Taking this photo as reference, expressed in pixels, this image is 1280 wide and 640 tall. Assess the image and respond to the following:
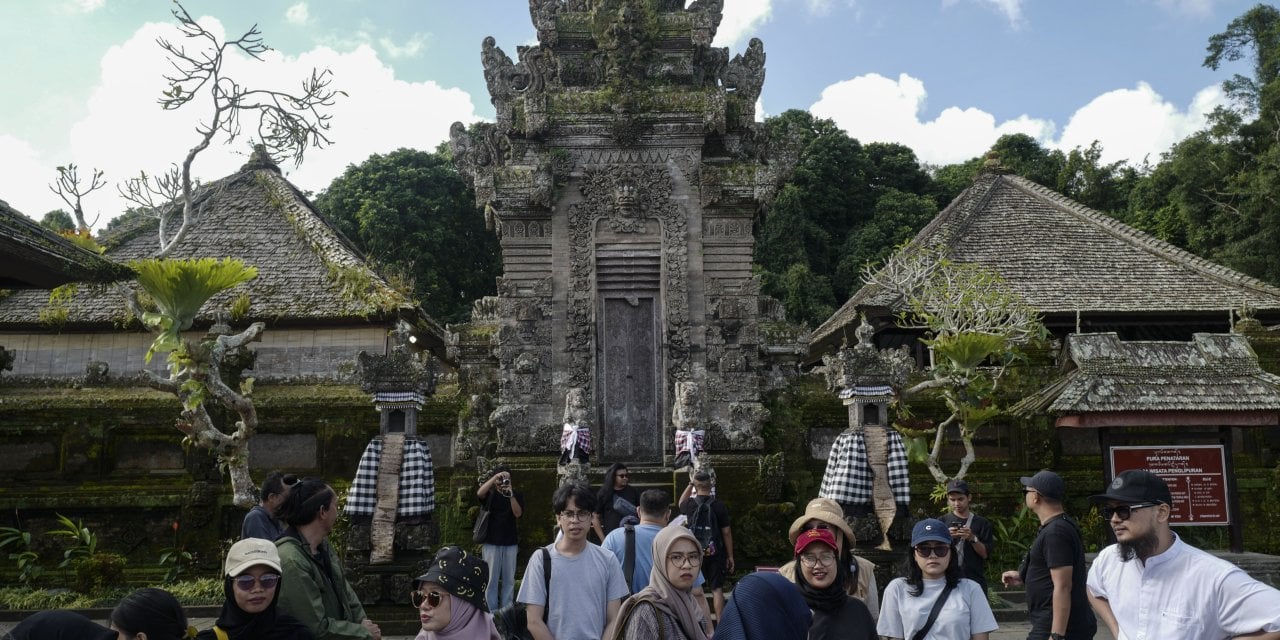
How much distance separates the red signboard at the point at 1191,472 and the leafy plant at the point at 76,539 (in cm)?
1258

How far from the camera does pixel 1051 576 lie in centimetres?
509

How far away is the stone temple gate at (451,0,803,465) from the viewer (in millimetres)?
11430

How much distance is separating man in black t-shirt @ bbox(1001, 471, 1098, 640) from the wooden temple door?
21.4 ft

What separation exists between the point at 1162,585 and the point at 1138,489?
0.39m

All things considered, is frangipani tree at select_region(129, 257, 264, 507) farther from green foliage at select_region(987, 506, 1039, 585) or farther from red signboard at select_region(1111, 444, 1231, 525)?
red signboard at select_region(1111, 444, 1231, 525)

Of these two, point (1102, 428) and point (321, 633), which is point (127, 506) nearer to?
point (321, 633)

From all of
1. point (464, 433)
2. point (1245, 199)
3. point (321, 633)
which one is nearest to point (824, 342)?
point (464, 433)

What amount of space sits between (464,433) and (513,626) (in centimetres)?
686

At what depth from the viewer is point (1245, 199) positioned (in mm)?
26031

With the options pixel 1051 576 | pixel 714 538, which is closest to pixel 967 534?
pixel 1051 576

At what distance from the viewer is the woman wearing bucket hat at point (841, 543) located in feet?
13.7

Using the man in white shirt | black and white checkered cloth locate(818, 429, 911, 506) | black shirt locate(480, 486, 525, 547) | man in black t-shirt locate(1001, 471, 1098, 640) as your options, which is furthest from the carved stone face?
the man in white shirt

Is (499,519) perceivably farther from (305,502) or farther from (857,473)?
(857,473)

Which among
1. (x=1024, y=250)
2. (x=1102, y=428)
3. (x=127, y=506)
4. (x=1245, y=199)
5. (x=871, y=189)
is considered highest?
(x=871, y=189)
